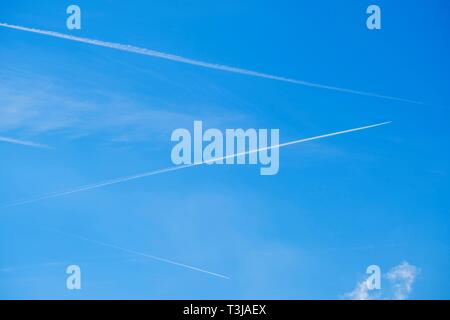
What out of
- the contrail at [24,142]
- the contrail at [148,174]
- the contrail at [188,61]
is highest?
the contrail at [188,61]

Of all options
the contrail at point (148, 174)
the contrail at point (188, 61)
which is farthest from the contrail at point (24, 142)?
the contrail at point (188, 61)

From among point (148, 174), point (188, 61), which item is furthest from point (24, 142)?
point (188, 61)

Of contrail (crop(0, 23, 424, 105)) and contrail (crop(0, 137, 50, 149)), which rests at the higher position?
contrail (crop(0, 23, 424, 105))

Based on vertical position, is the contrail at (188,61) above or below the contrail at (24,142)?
above

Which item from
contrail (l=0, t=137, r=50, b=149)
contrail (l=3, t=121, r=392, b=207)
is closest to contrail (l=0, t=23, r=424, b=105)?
contrail (l=3, t=121, r=392, b=207)

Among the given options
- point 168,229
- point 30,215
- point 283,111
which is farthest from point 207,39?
point 30,215

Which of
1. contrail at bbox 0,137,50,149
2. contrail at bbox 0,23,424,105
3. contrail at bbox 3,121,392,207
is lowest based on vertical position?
contrail at bbox 3,121,392,207

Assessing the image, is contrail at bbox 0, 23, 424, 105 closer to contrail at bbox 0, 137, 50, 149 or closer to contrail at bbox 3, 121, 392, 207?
contrail at bbox 3, 121, 392, 207

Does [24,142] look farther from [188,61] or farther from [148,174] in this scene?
[188,61]

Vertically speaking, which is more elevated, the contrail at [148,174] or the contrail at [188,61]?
the contrail at [188,61]

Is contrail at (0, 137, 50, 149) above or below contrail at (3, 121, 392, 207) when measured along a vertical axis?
above

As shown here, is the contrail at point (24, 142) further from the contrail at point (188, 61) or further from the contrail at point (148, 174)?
the contrail at point (188, 61)
